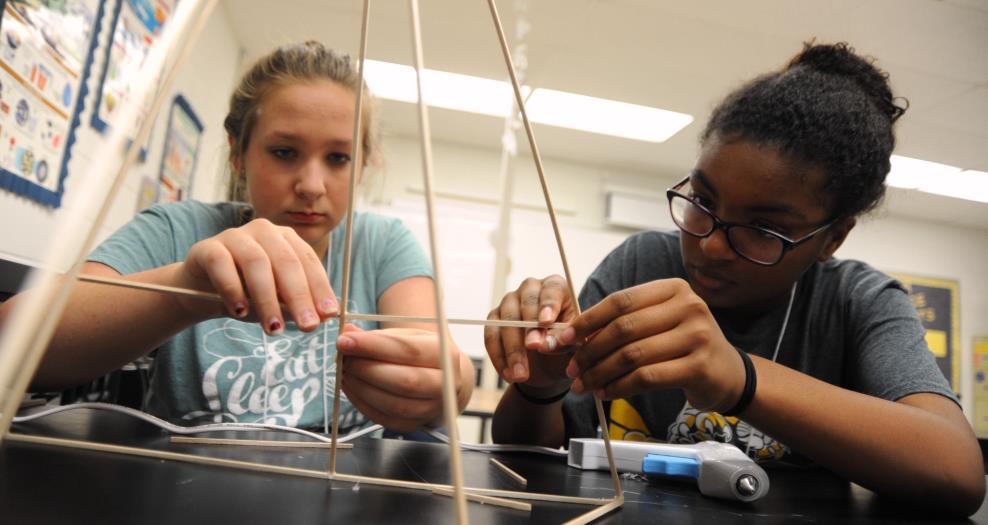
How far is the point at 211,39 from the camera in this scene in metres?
2.33

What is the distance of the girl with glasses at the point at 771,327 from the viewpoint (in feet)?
1.53

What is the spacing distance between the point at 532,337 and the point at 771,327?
1.72 feet

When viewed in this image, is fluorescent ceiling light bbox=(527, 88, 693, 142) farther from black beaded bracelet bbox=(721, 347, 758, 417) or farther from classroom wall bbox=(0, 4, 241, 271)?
black beaded bracelet bbox=(721, 347, 758, 417)

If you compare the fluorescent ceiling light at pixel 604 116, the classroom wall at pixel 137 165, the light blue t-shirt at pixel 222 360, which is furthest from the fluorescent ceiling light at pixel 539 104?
the light blue t-shirt at pixel 222 360

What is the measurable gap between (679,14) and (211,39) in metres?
1.83

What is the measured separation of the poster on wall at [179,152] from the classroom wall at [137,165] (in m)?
0.04

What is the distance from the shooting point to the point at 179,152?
6.90 ft

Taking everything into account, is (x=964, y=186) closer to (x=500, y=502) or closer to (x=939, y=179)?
(x=939, y=179)

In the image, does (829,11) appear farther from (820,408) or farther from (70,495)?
(70,495)

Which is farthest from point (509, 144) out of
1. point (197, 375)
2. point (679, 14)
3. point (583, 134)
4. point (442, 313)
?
point (442, 313)

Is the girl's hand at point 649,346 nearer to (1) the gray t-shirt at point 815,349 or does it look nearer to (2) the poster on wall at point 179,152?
(1) the gray t-shirt at point 815,349

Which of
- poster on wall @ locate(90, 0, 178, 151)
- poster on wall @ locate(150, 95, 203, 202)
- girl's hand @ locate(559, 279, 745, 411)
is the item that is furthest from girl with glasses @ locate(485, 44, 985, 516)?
poster on wall @ locate(150, 95, 203, 202)

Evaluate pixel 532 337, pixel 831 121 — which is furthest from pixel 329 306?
pixel 831 121

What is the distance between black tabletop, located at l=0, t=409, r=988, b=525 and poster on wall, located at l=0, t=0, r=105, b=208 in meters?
0.71
